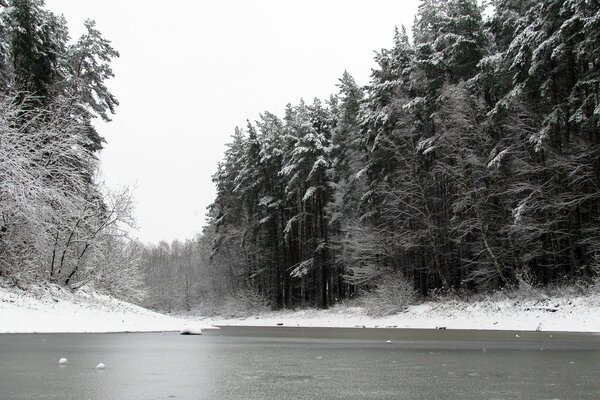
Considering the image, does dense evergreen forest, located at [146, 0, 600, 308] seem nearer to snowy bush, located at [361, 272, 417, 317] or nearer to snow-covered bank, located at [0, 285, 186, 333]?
snowy bush, located at [361, 272, 417, 317]

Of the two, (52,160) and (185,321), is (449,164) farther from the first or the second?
(52,160)

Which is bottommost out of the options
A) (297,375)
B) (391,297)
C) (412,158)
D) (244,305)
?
(297,375)

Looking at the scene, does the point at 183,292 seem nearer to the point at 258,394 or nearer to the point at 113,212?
the point at 113,212

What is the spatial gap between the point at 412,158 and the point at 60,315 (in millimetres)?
23211

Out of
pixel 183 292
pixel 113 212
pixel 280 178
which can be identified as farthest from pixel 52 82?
pixel 183 292

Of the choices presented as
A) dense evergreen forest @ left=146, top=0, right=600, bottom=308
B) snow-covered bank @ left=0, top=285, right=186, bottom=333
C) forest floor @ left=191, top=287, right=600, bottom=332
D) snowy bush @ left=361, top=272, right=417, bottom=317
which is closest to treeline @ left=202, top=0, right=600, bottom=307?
dense evergreen forest @ left=146, top=0, right=600, bottom=308

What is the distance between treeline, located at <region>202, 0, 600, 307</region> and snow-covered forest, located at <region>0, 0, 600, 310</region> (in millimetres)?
131

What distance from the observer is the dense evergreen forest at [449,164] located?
2481 centimetres

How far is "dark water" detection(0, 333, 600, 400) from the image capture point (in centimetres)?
538

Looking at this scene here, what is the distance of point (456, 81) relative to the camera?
113 feet

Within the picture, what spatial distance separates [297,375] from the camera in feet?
22.6

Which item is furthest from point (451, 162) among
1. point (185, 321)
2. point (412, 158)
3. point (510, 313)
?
point (185, 321)

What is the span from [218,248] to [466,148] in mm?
39040

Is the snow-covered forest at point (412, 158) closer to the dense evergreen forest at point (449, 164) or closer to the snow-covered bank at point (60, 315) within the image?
the dense evergreen forest at point (449, 164)
